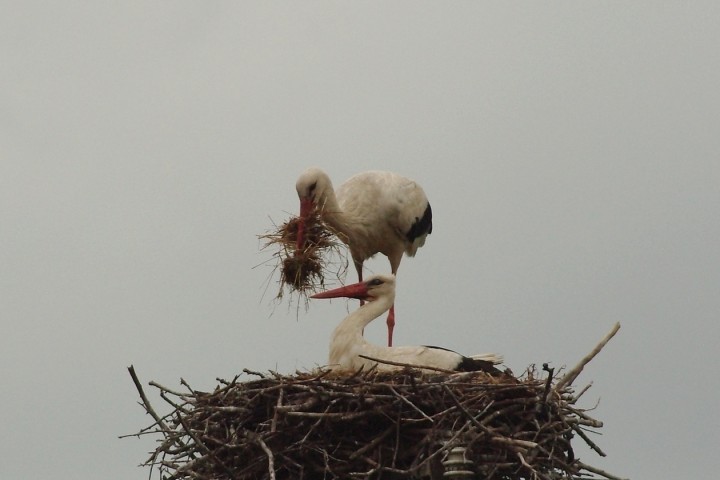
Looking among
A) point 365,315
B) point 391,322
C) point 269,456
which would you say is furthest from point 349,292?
point 269,456

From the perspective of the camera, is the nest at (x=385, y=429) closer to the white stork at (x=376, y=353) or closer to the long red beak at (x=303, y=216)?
the white stork at (x=376, y=353)

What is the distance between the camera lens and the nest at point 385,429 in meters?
6.35

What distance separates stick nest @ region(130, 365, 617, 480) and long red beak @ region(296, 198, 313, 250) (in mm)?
1766

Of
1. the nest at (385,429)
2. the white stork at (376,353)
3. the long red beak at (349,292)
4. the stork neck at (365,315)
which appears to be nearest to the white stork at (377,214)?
the long red beak at (349,292)

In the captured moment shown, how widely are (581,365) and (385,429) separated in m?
1.12

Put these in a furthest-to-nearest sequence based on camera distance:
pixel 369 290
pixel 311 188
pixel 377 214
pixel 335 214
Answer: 1. pixel 377 214
2. pixel 335 214
3. pixel 311 188
4. pixel 369 290

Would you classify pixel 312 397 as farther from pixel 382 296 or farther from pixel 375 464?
pixel 382 296

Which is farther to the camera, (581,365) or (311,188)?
(311,188)

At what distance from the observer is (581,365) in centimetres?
700

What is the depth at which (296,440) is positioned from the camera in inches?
260

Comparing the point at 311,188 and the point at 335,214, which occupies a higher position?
the point at 311,188

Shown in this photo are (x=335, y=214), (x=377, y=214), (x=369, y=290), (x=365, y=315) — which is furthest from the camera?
(x=377, y=214)

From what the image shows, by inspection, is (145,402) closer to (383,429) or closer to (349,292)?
(383,429)

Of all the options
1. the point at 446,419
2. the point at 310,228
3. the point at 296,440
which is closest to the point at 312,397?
the point at 296,440
